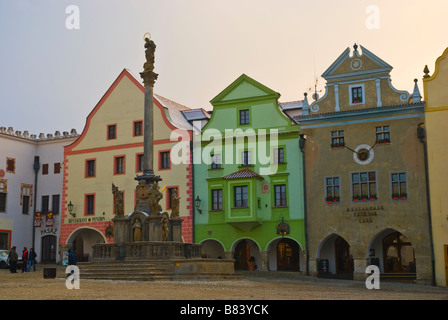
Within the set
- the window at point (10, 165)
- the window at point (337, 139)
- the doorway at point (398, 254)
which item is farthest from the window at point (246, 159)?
the window at point (10, 165)

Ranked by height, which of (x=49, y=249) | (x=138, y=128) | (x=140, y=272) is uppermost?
(x=138, y=128)

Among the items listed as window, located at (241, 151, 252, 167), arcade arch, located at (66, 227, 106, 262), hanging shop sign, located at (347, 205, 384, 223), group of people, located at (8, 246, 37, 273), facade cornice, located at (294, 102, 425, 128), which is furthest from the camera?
arcade arch, located at (66, 227, 106, 262)

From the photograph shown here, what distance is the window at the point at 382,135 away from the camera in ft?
138

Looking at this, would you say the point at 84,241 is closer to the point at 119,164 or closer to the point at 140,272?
the point at 119,164

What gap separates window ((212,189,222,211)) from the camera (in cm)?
4651

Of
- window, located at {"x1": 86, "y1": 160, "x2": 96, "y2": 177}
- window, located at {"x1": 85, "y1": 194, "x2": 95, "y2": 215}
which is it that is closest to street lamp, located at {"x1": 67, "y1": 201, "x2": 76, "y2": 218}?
window, located at {"x1": 85, "y1": 194, "x2": 95, "y2": 215}

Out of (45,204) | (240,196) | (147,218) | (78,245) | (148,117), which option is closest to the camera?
(147,218)

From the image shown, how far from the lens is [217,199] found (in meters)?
46.7

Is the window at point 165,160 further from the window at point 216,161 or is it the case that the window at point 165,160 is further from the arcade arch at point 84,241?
the arcade arch at point 84,241

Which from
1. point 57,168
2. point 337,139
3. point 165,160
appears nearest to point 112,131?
point 165,160

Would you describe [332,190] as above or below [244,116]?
below

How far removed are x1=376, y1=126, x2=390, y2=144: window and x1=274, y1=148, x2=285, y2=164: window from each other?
654 centimetres

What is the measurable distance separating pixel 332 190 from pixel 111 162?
56.8 ft

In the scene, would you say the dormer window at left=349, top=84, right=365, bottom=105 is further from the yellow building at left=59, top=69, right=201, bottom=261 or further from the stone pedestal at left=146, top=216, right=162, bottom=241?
the stone pedestal at left=146, top=216, right=162, bottom=241
